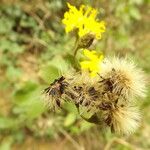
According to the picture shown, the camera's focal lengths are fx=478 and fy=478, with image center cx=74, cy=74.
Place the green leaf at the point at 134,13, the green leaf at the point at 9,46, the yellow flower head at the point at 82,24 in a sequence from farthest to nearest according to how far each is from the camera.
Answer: the green leaf at the point at 134,13
the green leaf at the point at 9,46
the yellow flower head at the point at 82,24

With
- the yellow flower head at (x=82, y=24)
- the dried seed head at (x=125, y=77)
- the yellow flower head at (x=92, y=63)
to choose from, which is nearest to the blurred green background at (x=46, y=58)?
the yellow flower head at (x=82, y=24)

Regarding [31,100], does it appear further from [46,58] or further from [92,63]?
[46,58]

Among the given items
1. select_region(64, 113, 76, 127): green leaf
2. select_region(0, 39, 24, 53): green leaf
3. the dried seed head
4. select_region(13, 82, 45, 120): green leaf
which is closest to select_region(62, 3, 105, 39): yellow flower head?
the dried seed head

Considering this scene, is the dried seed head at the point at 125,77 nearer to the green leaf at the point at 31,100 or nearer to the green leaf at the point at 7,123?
the green leaf at the point at 31,100

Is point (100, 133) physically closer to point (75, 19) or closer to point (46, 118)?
point (46, 118)

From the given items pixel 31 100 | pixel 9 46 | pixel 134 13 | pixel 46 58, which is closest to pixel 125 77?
pixel 31 100

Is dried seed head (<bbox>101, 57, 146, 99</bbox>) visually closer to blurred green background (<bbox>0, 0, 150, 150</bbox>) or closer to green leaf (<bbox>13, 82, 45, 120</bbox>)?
green leaf (<bbox>13, 82, 45, 120</bbox>)

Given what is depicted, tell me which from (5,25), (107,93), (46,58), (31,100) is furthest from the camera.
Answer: (5,25)

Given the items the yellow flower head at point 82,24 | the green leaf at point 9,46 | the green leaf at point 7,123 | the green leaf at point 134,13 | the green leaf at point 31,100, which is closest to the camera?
the yellow flower head at point 82,24

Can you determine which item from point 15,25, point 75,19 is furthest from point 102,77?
point 15,25
